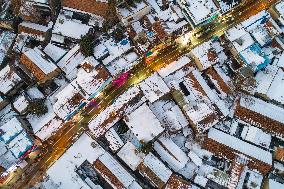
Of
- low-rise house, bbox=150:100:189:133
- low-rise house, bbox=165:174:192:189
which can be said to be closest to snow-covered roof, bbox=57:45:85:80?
low-rise house, bbox=150:100:189:133

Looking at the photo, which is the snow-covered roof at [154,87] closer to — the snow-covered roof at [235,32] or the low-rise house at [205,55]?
the low-rise house at [205,55]

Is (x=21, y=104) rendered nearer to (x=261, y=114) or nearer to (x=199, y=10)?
(x=199, y=10)

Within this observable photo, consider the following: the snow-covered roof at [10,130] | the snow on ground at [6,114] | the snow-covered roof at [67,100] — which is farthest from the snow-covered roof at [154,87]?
the snow on ground at [6,114]

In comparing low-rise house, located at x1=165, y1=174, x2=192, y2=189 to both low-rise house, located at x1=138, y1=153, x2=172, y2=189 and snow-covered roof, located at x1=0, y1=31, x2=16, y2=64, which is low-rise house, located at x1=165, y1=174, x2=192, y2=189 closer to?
low-rise house, located at x1=138, y1=153, x2=172, y2=189

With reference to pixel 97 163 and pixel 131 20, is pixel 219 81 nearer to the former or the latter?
pixel 131 20

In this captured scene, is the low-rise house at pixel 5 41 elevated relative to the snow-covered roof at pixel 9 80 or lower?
elevated
